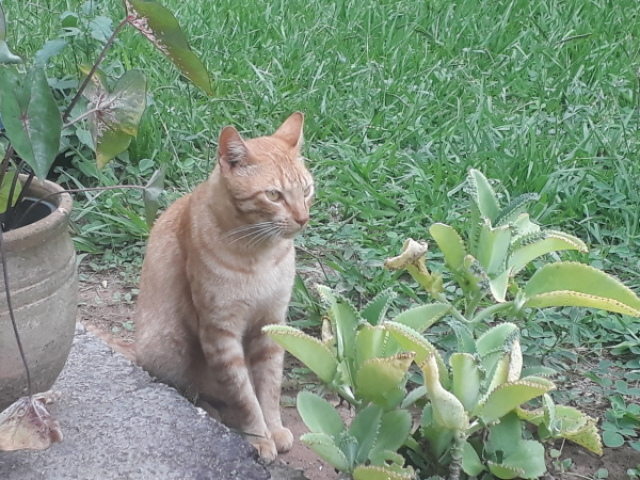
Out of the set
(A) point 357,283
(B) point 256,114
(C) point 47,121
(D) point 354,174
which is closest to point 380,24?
(B) point 256,114

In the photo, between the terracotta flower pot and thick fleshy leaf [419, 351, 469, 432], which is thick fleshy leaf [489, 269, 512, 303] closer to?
thick fleshy leaf [419, 351, 469, 432]

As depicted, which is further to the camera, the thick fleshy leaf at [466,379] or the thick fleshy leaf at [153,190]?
the thick fleshy leaf at [153,190]

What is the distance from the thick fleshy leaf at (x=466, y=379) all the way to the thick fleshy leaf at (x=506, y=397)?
0.02 metres

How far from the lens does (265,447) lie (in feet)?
7.63

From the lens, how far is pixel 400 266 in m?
1.97

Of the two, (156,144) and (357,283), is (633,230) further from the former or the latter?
(156,144)

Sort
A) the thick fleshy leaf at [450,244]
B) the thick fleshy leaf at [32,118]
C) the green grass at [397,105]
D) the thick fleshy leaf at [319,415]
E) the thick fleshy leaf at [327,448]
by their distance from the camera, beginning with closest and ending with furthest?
the thick fleshy leaf at [32,118] → the thick fleshy leaf at [327,448] → the thick fleshy leaf at [319,415] → the thick fleshy leaf at [450,244] → the green grass at [397,105]

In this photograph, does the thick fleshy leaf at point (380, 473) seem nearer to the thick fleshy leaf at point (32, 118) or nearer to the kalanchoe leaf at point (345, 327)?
the kalanchoe leaf at point (345, 327)

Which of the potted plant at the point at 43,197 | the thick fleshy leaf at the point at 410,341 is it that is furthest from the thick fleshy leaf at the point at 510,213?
the potted plant at the point at 43,197

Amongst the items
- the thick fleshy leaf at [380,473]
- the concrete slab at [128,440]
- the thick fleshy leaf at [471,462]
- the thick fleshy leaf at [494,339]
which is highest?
the thick fleshy leaf at [494,339]

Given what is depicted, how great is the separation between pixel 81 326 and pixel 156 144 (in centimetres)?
146

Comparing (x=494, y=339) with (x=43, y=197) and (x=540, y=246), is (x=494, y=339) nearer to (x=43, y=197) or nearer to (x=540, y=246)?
(x=540, y=246)

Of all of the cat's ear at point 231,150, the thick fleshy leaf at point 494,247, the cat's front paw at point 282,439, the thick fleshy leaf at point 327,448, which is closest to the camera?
the thick fleshy leaf at point 327,448

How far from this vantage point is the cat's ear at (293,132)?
8.20 ft
